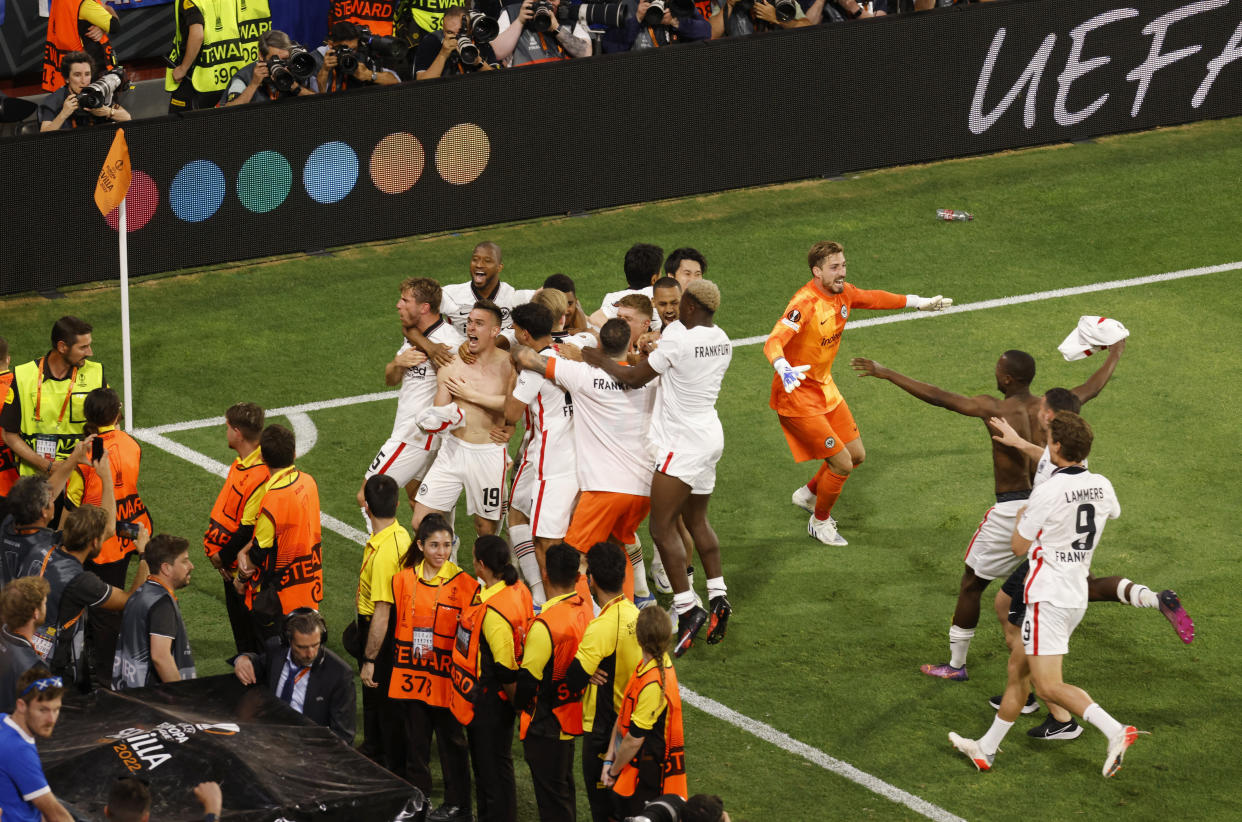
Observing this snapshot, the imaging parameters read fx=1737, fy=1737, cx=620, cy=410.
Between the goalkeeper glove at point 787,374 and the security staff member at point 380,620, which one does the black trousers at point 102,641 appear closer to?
the security staff member at point 380,620

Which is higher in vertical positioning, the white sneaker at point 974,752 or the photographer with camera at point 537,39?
the photographer with camera at point 537,39

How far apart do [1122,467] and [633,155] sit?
695 cm

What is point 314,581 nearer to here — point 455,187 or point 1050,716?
point 1050,716

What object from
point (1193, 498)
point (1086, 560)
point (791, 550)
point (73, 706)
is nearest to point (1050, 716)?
point (1086, 560)

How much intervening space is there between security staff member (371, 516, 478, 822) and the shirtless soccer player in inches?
81.0

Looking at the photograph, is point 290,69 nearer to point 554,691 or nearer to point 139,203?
point 139,203

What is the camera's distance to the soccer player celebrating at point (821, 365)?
1231cm

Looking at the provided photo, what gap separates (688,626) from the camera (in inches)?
439

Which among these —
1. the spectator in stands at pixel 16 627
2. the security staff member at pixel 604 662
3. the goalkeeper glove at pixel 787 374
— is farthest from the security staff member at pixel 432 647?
the goalkeeper glove at pixel 787 374

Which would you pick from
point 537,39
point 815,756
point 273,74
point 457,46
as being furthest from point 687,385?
point 537,39

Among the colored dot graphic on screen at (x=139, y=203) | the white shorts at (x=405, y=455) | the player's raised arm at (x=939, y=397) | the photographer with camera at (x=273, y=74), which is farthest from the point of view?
the photographer with camera at (x=273, y=74)

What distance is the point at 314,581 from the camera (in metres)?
9.91

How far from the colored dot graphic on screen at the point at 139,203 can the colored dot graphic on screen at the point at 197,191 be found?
0.59 feet

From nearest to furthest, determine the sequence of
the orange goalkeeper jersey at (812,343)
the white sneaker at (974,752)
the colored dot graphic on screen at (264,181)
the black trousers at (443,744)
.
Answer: the black trousers at (443,744), the white sneaker at (974,752), the orange goalkeeper jersey at (812,343), the colored dot graphic on screen at (264,181)
